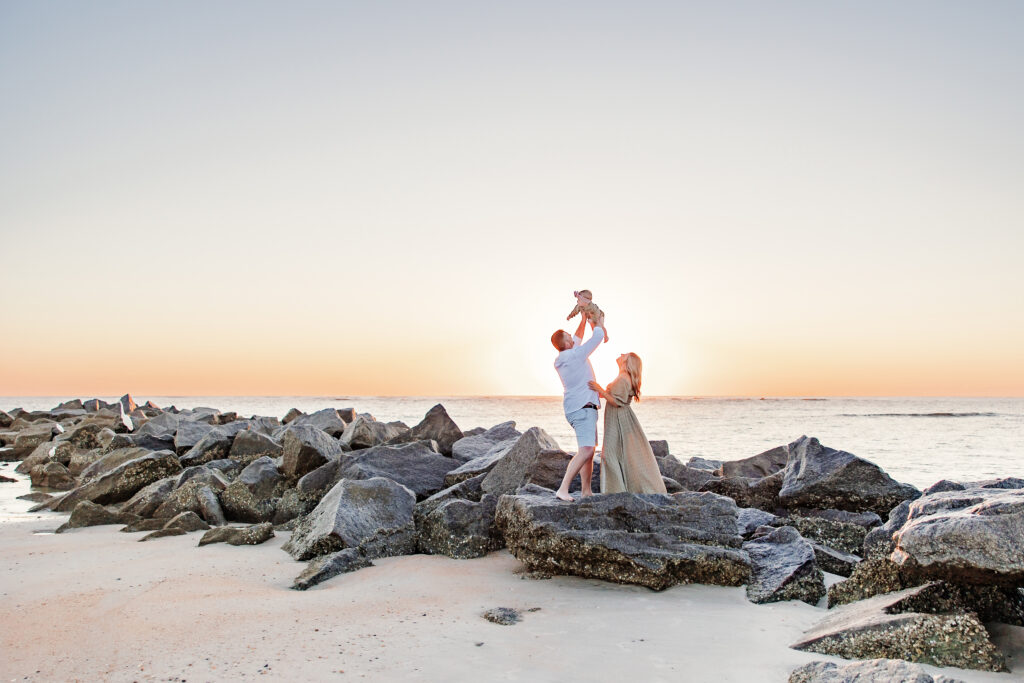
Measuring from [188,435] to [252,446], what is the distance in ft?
10.1

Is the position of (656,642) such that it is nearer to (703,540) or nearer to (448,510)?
(703,540)

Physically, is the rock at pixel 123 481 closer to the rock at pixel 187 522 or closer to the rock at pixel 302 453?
the rock at pixel 302 453

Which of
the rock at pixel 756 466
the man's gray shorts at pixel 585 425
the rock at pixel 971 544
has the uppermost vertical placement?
the man's gray shorts at pixel 585 425

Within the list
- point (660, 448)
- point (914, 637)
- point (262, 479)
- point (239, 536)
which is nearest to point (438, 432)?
point (262, 479)

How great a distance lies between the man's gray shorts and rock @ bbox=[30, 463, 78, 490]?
11.5 m

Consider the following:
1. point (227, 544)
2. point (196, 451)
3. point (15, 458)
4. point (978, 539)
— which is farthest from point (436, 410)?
point (15, 458)

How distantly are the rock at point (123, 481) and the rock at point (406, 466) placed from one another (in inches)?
135

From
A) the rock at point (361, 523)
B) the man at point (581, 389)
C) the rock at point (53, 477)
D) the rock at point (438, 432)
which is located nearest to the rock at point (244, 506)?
the rock at point (361, 523)

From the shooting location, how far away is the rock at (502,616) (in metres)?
5.14

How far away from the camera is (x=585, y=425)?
719 centimetres

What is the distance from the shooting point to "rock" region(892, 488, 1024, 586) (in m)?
4.25

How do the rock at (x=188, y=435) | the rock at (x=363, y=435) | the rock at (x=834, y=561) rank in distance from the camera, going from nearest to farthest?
the rock at (x=834, y=561) < the rock at (x=363, y=435) < the rock at (x=188, y=435)

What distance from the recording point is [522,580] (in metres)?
6.30

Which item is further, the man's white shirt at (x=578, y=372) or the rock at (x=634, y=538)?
the man's white shirt at (x=578, y=372)
